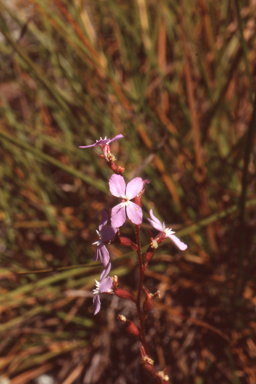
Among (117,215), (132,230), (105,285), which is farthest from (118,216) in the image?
(132,230)

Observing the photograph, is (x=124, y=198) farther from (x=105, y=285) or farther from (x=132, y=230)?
(x=132, y=230)

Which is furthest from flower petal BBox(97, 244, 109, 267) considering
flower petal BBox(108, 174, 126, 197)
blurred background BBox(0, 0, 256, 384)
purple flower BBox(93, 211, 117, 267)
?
blurred background BBox(0, 0, 256, 384)

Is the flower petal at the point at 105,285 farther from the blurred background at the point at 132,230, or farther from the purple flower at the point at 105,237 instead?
the blurred background at the point at 132,230

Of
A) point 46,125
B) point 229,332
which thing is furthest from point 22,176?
point 229,332

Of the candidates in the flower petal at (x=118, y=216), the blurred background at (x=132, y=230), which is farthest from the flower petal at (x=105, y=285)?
the blurred background at (x=132, y=230)

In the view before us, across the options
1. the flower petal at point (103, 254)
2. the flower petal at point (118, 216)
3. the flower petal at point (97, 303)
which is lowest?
the flower petal at point (97, 303)

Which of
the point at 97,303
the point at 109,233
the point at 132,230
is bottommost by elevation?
the point at 97,303

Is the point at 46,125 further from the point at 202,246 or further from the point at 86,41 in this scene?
the point at 202,246
